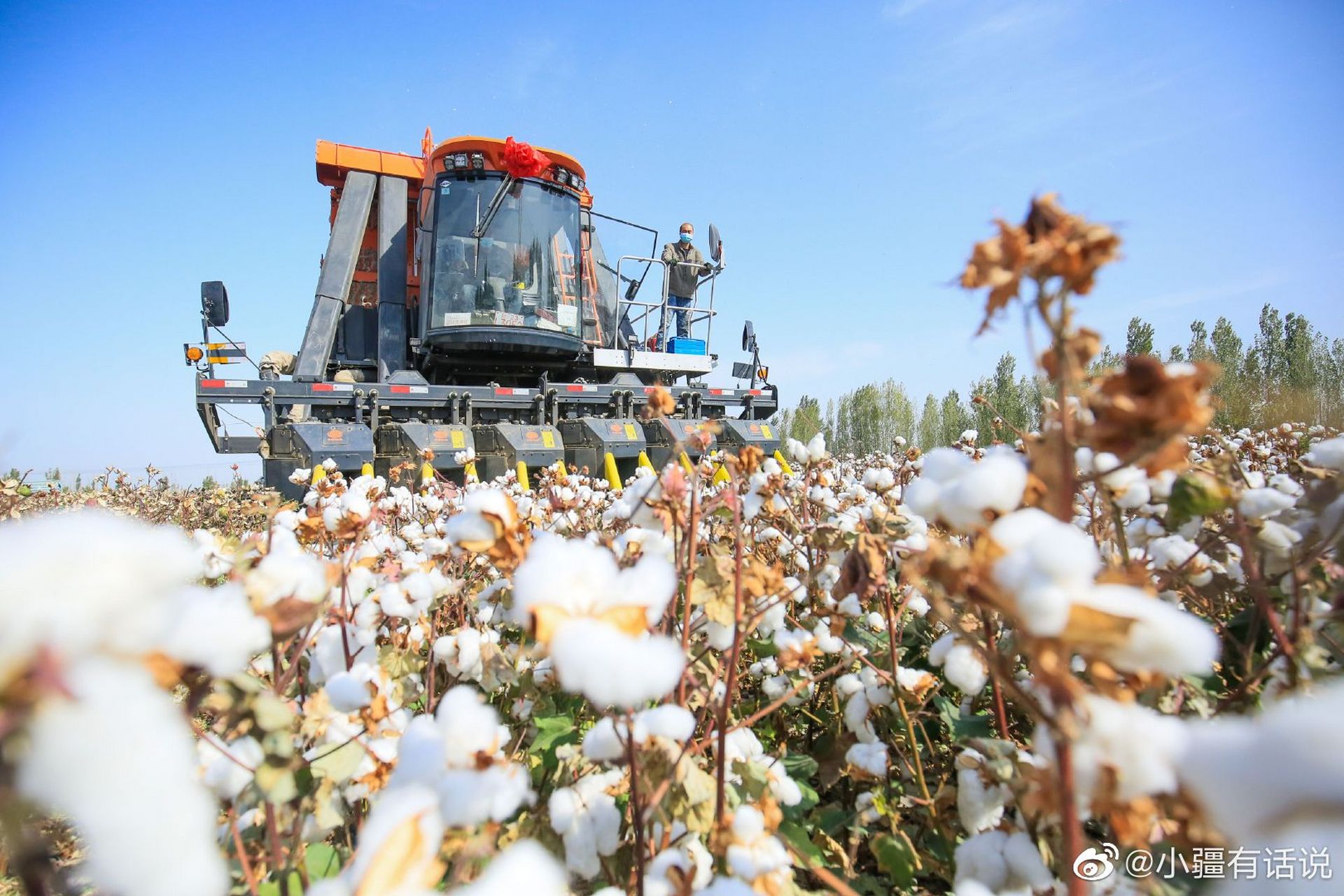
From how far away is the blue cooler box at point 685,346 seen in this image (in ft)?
30.9

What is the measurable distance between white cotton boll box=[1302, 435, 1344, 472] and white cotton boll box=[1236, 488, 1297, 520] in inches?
6.4

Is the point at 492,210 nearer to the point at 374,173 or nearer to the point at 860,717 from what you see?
the point at 374,173

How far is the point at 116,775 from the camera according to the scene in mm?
337

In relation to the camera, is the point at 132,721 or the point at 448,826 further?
the point at 448,826

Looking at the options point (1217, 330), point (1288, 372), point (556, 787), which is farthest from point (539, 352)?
point (1217, 330)

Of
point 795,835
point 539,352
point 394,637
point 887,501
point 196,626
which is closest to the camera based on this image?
point 196,626

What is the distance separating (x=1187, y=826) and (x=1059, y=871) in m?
0.31

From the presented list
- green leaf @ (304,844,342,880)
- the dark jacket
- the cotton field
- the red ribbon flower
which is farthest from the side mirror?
green leaf @ (304,844,342,880)

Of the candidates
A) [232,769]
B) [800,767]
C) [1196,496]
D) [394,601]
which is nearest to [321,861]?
[232,769]

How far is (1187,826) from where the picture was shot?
22.8 inches

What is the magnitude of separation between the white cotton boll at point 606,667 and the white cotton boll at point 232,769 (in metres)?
0.48

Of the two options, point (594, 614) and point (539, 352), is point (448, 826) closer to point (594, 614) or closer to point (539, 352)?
point (594, 614)

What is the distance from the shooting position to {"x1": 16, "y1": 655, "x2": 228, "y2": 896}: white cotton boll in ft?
1.09

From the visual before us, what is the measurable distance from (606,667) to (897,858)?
796mm
